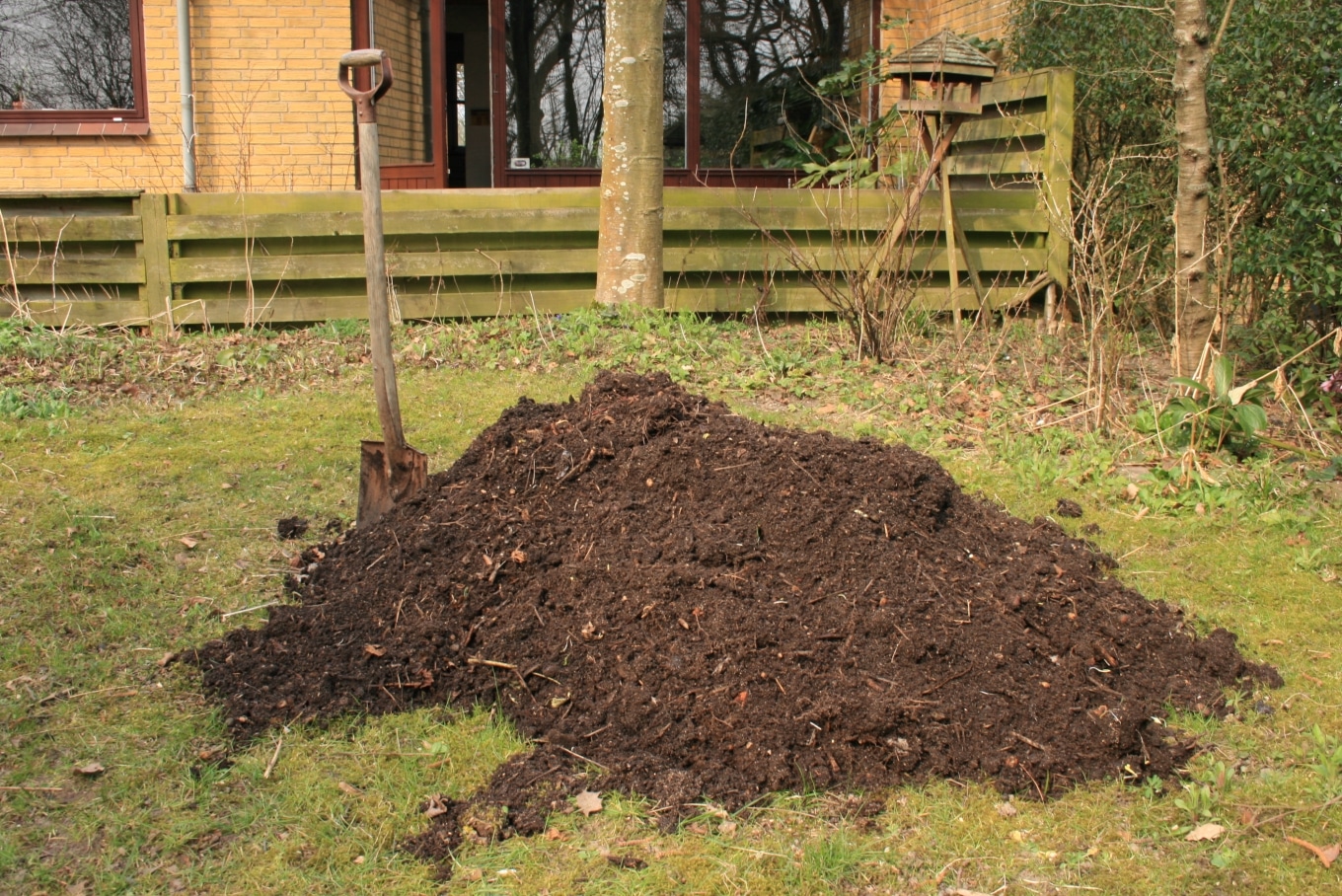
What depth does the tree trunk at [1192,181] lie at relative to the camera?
5828 mm

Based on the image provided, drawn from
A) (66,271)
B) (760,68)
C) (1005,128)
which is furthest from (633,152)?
(760,68)

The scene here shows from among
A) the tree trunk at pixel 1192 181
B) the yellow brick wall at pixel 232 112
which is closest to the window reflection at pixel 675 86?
the yellow brick wall at pixel 232 112

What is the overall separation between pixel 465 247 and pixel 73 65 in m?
5.39

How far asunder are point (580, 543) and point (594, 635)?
48 centimetres

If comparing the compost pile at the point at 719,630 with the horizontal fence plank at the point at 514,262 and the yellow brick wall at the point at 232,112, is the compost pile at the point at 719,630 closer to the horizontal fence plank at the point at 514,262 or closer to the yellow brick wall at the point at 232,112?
the horizontal fence plank at the point at 514,262

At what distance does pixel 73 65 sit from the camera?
11000mm

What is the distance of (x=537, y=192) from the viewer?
855 cm

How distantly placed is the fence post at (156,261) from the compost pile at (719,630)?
14.6 feet

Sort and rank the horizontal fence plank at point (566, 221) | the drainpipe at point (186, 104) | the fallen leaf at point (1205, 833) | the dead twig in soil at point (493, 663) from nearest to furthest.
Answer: the fallen leaf at point (1205, 833)
the dead twig in soil at point (493, 663)
the horizontal fence plank at point (566, 221)
the drainpipe at point (186, 104)

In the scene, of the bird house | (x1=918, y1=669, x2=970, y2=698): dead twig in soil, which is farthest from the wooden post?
(x1=918, y1=669, x2=970, y2=698): dead twig in soil

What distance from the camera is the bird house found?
7.96m

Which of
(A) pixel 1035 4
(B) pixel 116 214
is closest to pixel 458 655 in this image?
(B) pixel 116 214

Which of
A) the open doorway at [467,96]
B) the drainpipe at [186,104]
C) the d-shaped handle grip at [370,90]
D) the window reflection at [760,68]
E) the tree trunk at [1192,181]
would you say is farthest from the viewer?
the open doorway at [467,96]

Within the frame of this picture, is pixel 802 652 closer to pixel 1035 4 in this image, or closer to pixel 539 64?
pixel 1035 4
